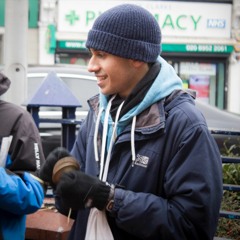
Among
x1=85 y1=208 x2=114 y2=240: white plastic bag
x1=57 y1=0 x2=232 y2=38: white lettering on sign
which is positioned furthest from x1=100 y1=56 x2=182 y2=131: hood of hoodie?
x1=57 y1=0 x2=232 y2=38: white lettering on sign

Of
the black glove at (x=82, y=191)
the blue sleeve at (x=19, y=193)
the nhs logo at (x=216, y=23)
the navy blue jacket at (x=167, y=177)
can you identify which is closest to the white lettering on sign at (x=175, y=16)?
the nhs logo at (x=216, y=23)

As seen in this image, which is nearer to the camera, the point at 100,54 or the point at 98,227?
the point at 98,227

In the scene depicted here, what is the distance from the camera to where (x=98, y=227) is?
1.90m

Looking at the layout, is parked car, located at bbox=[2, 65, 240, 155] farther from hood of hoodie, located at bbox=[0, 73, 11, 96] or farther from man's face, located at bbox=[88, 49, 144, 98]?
man's face, located at bbox=[88, 49, 144, 98]

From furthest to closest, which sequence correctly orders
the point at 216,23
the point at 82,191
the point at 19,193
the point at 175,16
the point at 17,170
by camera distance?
the point at 216,23 → the point at 175,16 → the point at 17,170 → the point at 19,193 → the point at 82,191

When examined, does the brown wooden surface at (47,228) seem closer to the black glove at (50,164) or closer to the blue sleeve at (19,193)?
the blue sleeve at (19,193)

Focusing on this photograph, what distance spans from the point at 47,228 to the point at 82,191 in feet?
4.72

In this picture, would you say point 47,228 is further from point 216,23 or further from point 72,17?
point 216,23

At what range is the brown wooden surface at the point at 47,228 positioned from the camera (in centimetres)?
307

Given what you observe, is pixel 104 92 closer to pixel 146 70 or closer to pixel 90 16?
pixel 146 70

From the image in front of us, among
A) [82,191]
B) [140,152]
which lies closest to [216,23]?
[140,152]

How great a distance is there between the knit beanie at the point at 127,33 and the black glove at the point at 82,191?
51cm

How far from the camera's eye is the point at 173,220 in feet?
5.88

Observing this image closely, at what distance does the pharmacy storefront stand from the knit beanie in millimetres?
12639
